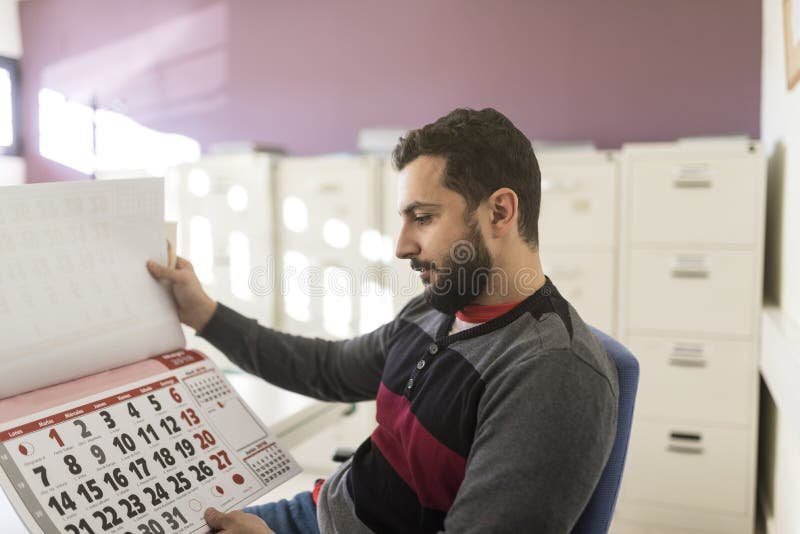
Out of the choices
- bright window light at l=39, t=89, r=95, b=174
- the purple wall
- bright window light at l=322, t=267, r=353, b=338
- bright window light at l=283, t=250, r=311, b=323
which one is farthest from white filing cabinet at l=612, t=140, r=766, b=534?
bright window light at l=39, t=89, r=95, b=174

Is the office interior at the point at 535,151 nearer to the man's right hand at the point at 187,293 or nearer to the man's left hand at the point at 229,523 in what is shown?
the man's right hand at the point at 187,293

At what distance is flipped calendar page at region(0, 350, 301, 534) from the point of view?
2.68 feet

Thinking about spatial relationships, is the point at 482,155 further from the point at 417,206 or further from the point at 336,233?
the point at 336,233

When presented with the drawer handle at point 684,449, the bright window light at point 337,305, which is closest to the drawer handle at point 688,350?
the drawer handle at point 684,449

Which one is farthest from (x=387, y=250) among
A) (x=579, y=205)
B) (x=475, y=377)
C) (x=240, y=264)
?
(x=475, y=377)

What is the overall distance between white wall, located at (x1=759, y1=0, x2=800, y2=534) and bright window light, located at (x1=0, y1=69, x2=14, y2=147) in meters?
4.27

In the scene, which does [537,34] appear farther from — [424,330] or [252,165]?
[424,330]

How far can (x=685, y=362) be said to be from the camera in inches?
99.0

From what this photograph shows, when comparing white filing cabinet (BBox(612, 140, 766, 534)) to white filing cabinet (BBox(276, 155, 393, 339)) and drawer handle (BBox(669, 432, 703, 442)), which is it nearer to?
drawer handle (BBox(669, 432, 703, 442))

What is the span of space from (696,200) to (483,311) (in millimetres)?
1737

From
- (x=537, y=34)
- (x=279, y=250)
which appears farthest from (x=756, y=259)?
(x=279, y=250)

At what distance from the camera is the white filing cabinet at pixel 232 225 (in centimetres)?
307

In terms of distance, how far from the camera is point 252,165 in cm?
306

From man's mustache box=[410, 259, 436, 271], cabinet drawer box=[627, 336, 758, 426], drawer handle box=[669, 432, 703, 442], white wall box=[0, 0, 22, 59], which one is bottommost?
drawer handle box=[669, 432, 703, 442]
